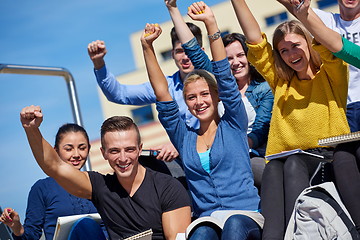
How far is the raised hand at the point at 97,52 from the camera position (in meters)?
4.01

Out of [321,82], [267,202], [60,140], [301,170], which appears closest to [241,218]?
[267,202]

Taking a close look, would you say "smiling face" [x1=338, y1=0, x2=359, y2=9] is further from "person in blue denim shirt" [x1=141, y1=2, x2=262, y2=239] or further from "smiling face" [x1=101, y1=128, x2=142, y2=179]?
"smiling face" [x1=101, y1=128, x2=142, y2=179]

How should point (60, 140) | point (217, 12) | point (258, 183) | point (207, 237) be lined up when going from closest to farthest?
point (207, 237) < point (258, 183) < point (60, 140) < point (217, 12)

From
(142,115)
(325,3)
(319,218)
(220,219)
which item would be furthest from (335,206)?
(142,115)

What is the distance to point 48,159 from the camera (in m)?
3.27

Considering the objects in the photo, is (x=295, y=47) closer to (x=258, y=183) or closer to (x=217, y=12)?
(x=258, y=183)

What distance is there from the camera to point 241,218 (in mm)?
3098

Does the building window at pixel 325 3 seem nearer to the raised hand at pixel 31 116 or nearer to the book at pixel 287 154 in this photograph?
the book at pixel 287 154

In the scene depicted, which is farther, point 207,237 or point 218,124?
point 218,124

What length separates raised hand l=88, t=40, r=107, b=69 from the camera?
4.01m

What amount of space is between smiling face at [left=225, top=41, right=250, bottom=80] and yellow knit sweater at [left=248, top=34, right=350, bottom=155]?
76cm

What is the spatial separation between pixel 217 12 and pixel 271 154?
28.2 meters

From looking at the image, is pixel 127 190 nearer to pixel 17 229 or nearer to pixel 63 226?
pixel 63 226

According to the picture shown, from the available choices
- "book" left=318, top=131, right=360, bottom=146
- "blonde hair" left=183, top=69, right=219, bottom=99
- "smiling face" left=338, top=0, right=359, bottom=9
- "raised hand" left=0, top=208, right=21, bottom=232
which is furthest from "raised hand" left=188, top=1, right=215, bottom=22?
"raised hand" left=0, top=208, right=21, bottom=232
